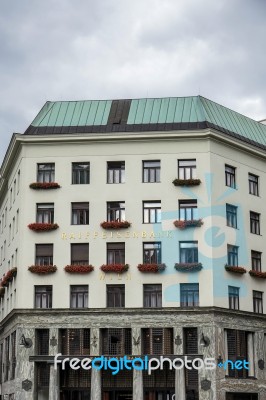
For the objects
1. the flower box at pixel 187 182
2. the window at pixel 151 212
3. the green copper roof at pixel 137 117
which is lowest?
the window at pixel 151 212

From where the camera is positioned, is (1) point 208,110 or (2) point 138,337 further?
(1) point 208,110

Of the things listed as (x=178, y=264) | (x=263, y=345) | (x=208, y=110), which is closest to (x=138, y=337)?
(x=178, y=264)

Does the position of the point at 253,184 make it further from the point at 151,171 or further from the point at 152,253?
the point at 152,253

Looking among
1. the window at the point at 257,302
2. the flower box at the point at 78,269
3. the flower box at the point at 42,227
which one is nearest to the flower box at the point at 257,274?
the window at the point at 257,302

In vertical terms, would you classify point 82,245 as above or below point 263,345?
above

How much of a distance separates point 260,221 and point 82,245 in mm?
14892

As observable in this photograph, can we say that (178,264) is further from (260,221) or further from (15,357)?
(15,357)

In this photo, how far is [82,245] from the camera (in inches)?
2539

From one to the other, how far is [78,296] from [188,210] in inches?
420

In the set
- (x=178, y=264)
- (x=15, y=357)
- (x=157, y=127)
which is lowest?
(x=15, y=357)

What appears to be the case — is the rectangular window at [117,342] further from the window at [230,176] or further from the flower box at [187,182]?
the window at [230,176]

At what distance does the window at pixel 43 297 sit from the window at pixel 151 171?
444 inches

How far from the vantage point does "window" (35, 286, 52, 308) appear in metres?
63.7

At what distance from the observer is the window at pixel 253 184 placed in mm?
68688
